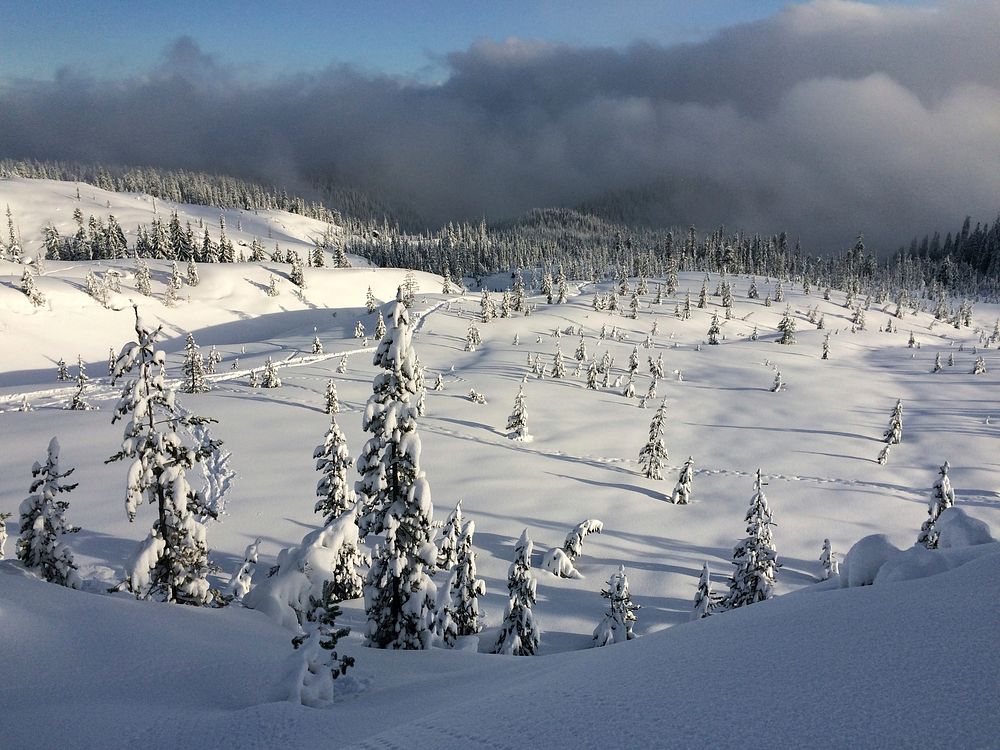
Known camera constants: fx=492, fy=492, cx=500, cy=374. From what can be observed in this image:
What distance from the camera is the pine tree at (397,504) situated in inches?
561

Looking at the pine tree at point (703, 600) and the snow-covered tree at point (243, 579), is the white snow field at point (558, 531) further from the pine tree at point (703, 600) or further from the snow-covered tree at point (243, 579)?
the snow-covered tree at point (243, 579)

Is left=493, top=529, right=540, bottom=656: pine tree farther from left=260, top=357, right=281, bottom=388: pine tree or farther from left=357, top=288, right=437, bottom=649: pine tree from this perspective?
left=260, top=357, right=281, bottom=388: pine tree

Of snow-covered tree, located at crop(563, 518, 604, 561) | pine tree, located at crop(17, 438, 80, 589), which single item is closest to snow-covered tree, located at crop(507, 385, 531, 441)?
snow-covered tree, located at crop(563, 518, 604, 561)

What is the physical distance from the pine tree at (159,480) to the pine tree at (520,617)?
39.0ft

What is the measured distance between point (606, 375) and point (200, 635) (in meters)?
67.6

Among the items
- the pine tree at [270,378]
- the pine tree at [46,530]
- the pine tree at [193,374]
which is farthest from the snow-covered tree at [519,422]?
the pine tree at [193,374]

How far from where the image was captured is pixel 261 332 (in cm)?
11019

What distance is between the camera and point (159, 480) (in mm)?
14031

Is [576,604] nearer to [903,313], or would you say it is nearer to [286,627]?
[286,627]

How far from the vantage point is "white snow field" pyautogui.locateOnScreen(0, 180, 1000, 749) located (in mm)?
4355

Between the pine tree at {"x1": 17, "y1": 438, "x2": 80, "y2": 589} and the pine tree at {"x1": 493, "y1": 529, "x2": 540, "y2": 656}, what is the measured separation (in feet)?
53.3

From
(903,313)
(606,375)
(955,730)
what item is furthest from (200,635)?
(903,313)

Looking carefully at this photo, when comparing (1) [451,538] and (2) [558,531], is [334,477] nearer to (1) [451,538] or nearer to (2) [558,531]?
(1) [451,538]

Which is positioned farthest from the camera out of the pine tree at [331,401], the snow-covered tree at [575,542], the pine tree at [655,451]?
the pine tree at [331,401]
